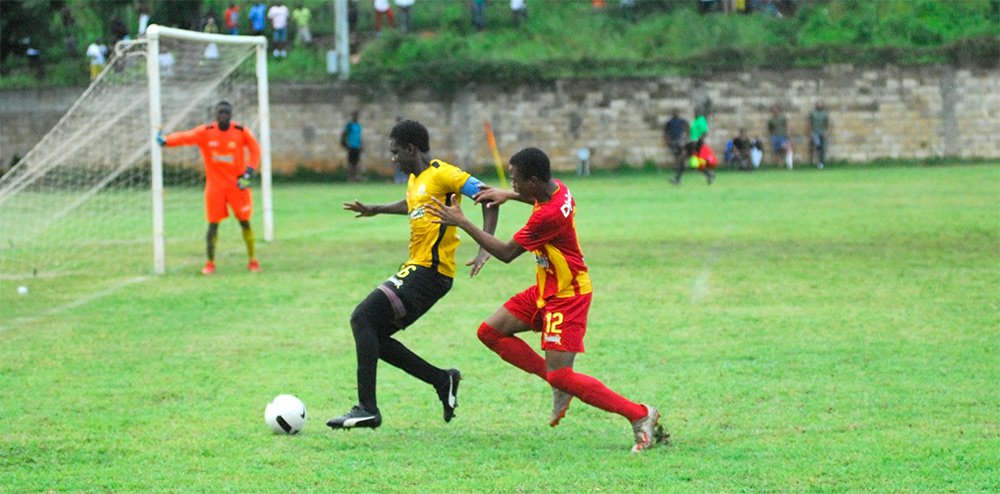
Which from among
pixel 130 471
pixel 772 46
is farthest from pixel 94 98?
pixel 772 46

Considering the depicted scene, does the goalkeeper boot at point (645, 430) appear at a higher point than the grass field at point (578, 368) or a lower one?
higher

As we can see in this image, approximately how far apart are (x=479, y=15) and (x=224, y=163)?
32.4 m

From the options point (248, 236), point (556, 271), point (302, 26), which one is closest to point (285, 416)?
point (556, 271)

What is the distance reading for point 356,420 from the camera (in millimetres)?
8523

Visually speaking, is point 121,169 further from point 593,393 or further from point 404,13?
point 404,13

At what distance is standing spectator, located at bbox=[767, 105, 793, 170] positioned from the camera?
4375 centimetres

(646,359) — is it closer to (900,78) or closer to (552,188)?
(552,188)

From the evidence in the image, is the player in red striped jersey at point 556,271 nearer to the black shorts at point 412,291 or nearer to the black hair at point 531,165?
the black hair at point 531,165

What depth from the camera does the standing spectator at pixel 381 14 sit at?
161 ft

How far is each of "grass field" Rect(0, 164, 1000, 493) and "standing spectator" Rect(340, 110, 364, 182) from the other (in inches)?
856

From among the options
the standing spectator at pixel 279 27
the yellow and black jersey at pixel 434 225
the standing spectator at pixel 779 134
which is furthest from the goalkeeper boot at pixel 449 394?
the standing spectator at pixel 279 27

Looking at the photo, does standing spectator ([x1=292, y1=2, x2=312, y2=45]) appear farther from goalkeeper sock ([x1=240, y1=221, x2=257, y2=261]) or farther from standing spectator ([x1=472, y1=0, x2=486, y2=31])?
goalkeeper sock ([x1=240, y1=221, x2=257, y2=261])

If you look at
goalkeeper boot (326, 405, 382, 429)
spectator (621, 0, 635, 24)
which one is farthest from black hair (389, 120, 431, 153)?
spectator (621, 0, 635, 24)

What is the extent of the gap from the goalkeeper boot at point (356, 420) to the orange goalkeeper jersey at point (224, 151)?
954 centimetres
